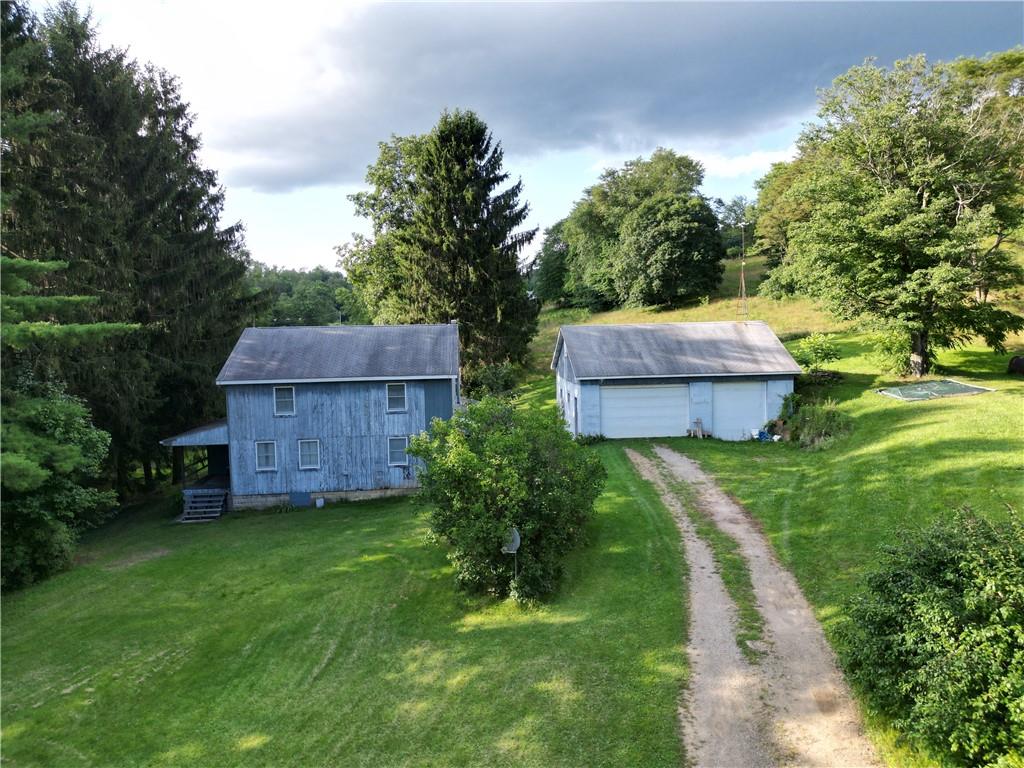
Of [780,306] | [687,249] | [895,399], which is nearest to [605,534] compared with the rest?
[895,399]

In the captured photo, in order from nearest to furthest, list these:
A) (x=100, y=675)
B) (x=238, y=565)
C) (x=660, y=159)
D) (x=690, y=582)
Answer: (x=100, y=675), (x=690, y=582), (x=238, y=565), (x=660, y=159)

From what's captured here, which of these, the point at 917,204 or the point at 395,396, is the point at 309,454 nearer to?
the point at 395,396

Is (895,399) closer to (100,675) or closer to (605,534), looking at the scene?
(605,534)

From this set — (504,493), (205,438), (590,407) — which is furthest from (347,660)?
(590,407)

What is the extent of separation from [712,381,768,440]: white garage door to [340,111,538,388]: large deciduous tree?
1407 centimetres

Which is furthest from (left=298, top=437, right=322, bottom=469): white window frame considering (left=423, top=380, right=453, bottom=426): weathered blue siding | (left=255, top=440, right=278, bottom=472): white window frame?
(left=423, top=380, right=453, bottom=426): weathered blue siding

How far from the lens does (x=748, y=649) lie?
10641 millimetres

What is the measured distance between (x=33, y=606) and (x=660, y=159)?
221 feet

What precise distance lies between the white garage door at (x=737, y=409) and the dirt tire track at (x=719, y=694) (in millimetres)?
14008

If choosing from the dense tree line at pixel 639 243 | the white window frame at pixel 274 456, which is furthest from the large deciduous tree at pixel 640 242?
the white window frame at pixel 274 456

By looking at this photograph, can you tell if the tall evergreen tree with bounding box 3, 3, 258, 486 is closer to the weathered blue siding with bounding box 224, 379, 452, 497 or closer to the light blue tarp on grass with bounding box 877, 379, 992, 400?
the weathered blue siding with bounding box 224, 379, 452, 497

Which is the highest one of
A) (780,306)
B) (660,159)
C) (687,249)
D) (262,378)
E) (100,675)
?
(660,159)

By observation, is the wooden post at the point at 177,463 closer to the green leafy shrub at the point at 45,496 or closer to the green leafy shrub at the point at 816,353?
the green leafy shrub at the point at 45,496

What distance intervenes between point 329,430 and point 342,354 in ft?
10.3
